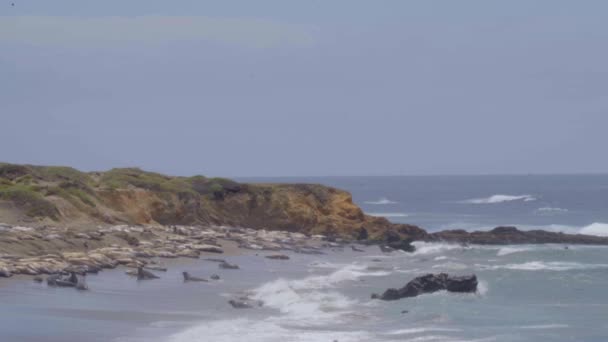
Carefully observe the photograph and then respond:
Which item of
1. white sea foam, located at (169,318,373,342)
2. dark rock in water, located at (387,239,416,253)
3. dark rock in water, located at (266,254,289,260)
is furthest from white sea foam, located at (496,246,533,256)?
white sea foam, located at (169,318,373,342)

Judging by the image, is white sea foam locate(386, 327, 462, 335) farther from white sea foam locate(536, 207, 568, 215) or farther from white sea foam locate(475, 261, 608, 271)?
white sea foam locate(536, 207, 568, 215)

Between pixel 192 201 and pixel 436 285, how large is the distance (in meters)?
28.4

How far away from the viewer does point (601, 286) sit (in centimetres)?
3256

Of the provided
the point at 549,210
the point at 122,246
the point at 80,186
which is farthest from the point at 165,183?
the point at 549,210

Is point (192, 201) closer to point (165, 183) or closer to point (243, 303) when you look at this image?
point (165, 183)

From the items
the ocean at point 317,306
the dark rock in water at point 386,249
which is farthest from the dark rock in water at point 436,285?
the dark rock in water at point 386,249

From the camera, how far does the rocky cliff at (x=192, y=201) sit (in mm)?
48438

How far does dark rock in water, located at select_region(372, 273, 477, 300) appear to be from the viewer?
28297 millimetres

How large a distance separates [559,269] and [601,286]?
19.3 feet

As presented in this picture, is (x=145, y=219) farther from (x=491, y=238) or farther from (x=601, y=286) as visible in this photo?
(x=601, y=286)

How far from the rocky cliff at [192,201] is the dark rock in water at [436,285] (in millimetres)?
21204

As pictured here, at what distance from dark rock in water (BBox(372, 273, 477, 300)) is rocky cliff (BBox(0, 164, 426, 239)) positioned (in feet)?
69.6

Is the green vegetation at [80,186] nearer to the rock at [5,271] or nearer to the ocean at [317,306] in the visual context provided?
the ocean at [317,306]

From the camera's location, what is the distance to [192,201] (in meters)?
55.7
